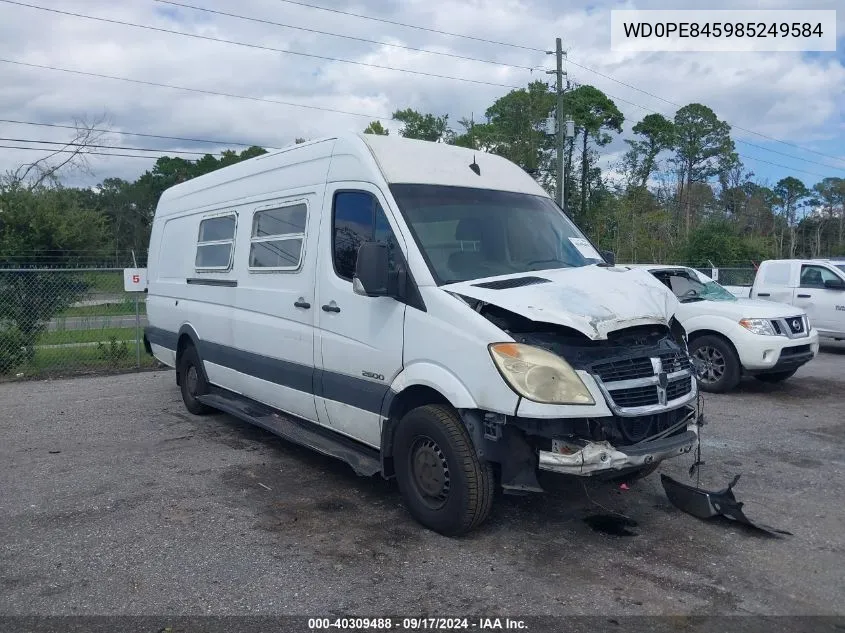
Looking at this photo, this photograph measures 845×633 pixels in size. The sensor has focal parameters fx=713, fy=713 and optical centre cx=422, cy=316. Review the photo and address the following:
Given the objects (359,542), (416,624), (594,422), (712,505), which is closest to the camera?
(416,624)

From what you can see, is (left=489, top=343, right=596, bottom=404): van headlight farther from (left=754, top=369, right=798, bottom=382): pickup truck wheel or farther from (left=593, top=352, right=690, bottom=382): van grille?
(left=754, top=369, right=798, bottom=382): pickup truck wheel

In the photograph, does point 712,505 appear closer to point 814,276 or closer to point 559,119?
point 814,276

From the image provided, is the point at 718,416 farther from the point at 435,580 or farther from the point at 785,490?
the point at 435,580

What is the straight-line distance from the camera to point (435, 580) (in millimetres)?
4086

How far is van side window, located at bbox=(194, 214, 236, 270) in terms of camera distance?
7.27m

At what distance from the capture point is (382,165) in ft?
17.4

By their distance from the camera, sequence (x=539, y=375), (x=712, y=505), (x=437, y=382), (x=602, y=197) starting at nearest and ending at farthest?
(x=539, y=375) → (x=437, y=382) → (x=712, y=505) → (x=602, y=197)

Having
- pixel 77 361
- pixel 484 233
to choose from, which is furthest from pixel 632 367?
pixel 77 361

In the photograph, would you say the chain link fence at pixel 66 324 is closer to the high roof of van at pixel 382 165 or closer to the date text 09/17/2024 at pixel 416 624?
the high roof of van at pixel 382 165

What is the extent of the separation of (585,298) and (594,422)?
780 millimetres

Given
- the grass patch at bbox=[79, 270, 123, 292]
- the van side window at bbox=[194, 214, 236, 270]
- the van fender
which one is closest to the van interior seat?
the van fender

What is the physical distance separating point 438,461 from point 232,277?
3.47 m

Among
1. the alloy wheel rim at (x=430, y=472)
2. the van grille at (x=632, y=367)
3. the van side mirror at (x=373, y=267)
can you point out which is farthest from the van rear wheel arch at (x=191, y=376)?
the van grille at (x=632, y=367)

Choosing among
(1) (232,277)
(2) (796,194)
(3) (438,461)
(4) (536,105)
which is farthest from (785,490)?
(2) (796,194)
